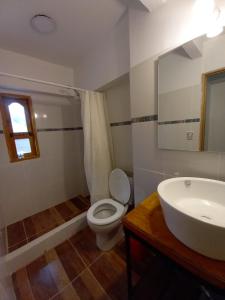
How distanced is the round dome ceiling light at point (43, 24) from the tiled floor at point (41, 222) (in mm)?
2268

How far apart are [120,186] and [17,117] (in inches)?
66.4

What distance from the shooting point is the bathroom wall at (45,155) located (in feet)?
5.83

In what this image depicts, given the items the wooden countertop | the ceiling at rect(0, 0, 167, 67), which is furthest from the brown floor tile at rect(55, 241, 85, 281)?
the ceiling at rect(0, 0, 167, 67)

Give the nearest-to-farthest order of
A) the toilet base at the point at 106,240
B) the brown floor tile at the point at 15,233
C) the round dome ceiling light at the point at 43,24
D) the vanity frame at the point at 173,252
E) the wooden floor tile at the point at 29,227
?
the vanity frame at the point at 173,252 → the round dome ceiling light at the point at 43,24 → the toilet base at the point at 106,240 → the brown floor tile at the point at 15,233 → the wooden floor tile at the point at 29,227

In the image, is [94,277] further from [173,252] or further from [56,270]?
[173,252]

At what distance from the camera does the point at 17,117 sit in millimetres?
1881

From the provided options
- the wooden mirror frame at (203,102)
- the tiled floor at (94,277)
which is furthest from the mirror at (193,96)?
the tiled floor at (94,277)

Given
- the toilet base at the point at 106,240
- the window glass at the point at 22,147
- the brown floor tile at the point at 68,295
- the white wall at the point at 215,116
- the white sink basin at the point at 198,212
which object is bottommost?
the brown floor tile at the point at 68,295

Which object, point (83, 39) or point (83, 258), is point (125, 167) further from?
point (83, 39)

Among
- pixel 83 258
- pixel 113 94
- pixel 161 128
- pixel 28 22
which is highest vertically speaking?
pixel 28 22

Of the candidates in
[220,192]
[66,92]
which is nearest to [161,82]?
[220,192]

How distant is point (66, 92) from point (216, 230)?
237cm

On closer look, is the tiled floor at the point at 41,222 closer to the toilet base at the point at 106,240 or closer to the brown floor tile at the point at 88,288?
the toilet base at the point at 106,240

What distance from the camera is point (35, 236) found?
1645 mm
